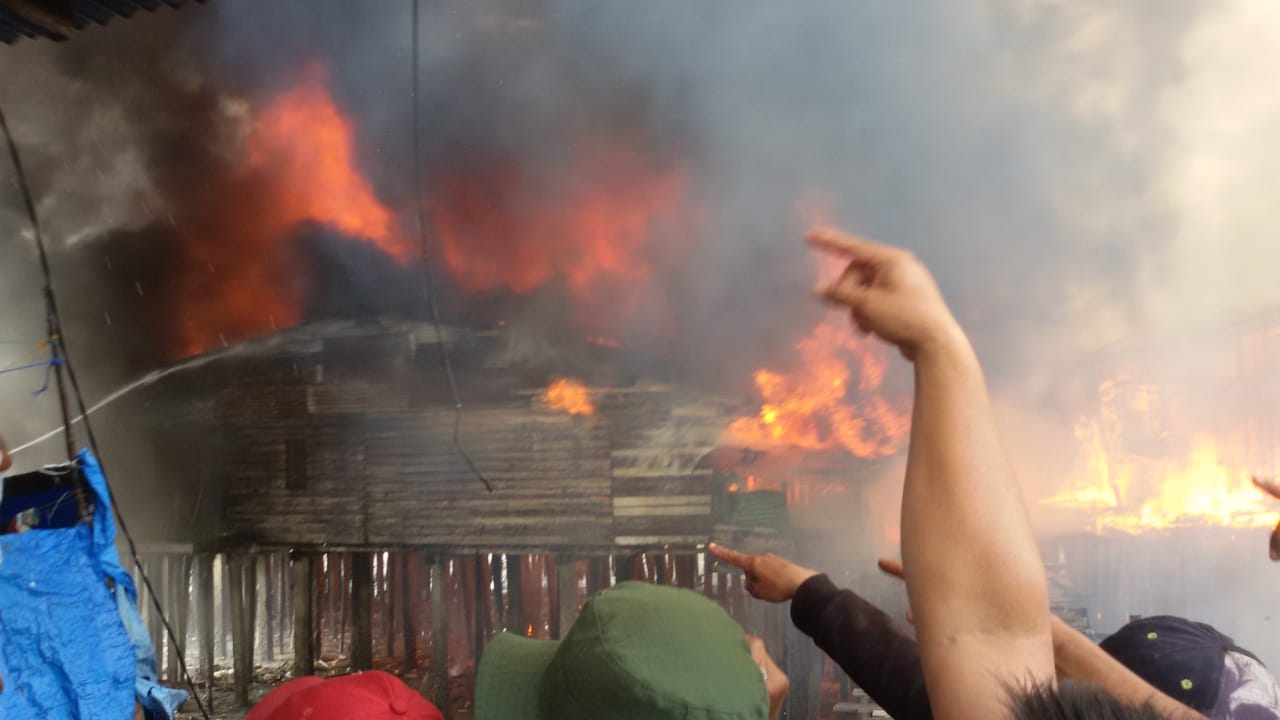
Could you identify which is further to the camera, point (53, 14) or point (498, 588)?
point (498, 588)

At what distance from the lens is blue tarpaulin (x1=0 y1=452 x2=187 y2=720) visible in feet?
8.93

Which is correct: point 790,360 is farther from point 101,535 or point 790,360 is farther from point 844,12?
point 101,535

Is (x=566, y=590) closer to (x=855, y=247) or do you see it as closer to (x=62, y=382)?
(x=62, y=382)

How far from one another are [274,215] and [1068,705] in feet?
20.5

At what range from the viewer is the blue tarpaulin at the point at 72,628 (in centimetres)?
272

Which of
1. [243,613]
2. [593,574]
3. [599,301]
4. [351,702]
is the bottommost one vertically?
[243,613]

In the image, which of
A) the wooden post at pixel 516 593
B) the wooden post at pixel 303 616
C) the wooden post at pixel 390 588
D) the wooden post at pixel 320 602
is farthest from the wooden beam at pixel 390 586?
the wooden post at pixel 516 593

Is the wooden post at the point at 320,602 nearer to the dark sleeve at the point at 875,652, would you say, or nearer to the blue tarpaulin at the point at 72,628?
the blue tarpaulin at the point at 72,628

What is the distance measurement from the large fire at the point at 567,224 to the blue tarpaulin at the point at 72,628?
2922 mm

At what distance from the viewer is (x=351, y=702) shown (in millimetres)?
1583

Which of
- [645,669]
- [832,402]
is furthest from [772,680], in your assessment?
[832,402]

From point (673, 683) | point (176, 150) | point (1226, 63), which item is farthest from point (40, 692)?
point (1226, 63)

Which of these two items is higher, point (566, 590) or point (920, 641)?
point (920, 641)

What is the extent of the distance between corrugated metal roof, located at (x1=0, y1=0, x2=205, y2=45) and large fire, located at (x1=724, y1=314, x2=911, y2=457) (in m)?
3.81
